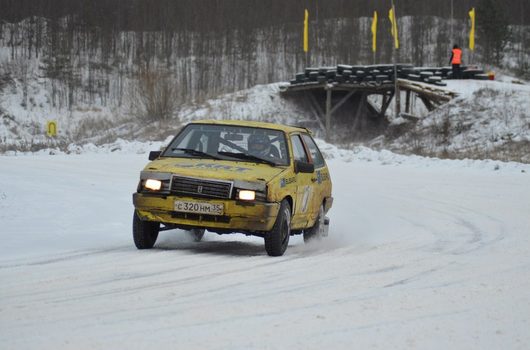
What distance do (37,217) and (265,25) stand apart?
257 feet

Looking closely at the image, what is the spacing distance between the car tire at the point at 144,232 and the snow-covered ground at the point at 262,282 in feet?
0.40

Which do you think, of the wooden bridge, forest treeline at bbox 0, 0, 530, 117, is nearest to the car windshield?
the wooden bridge

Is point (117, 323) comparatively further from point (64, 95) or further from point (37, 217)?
point (64, 95)

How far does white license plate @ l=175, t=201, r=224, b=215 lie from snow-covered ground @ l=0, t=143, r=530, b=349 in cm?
46

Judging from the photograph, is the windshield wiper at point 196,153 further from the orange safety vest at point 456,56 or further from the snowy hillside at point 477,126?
the orange safety vest at point 456,56

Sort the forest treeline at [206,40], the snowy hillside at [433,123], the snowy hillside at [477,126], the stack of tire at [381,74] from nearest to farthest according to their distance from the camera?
the snowy hillside at [433,123] → the snowy hillside at [477,126] → the stack of tire at [381,74] → the forest treeline at [206,40]

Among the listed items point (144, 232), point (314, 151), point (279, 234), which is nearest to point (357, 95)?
point (314, 151)

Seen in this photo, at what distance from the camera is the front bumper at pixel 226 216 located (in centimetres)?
920

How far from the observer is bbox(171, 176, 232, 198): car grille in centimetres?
923

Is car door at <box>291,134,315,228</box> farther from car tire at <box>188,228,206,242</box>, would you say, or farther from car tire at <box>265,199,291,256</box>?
car tire at <box>188,228,206,242</box>

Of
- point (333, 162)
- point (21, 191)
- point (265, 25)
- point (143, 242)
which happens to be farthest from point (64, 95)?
point (143, 242)

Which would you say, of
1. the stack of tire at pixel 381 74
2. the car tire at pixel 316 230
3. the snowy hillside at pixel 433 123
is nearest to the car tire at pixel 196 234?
the car tire at pixel 316 230

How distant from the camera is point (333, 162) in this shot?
27422 millimetres

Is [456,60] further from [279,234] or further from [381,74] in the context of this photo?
[279,234]
